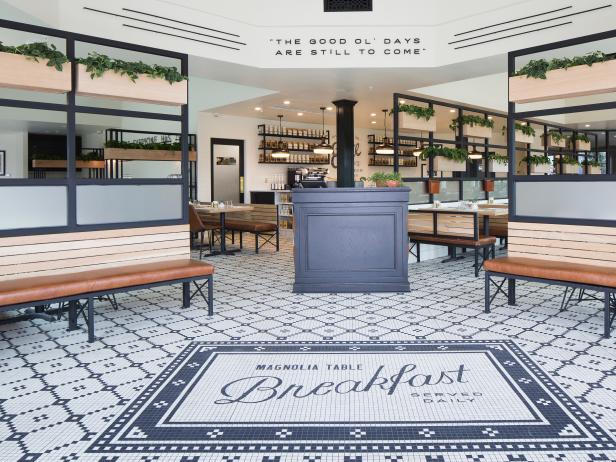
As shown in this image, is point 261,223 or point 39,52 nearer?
point 39,52

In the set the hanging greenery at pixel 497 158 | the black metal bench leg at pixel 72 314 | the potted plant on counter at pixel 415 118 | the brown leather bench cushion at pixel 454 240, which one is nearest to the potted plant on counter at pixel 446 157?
the potted plant on counter at pixel 415 118

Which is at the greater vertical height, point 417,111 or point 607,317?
point 417,111

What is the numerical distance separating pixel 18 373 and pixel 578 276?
15.3 ft

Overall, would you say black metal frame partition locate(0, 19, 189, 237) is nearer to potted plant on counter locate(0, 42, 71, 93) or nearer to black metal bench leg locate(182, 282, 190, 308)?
potted plant on counter locate(0, 42, 71, 93)

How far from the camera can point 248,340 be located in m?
4.28

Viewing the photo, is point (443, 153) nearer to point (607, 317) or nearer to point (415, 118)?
point (415, 118)

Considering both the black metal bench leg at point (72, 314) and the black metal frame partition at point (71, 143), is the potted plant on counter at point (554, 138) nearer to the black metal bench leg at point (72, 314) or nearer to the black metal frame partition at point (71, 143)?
the black metal frame partition at point (71, 143)

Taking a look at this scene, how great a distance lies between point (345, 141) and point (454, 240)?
13.0ft

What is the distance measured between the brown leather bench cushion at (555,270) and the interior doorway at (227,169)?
937 centimetres

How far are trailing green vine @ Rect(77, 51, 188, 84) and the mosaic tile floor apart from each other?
2.52 metres

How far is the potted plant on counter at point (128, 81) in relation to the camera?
5031 millimetres

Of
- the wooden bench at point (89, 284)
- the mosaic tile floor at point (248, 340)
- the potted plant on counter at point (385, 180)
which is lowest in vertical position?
the mosaic tile floor at point (248, 340)

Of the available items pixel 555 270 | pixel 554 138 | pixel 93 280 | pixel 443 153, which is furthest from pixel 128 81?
pixel 554 138

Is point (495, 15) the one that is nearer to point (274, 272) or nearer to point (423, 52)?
point (423, 52)
